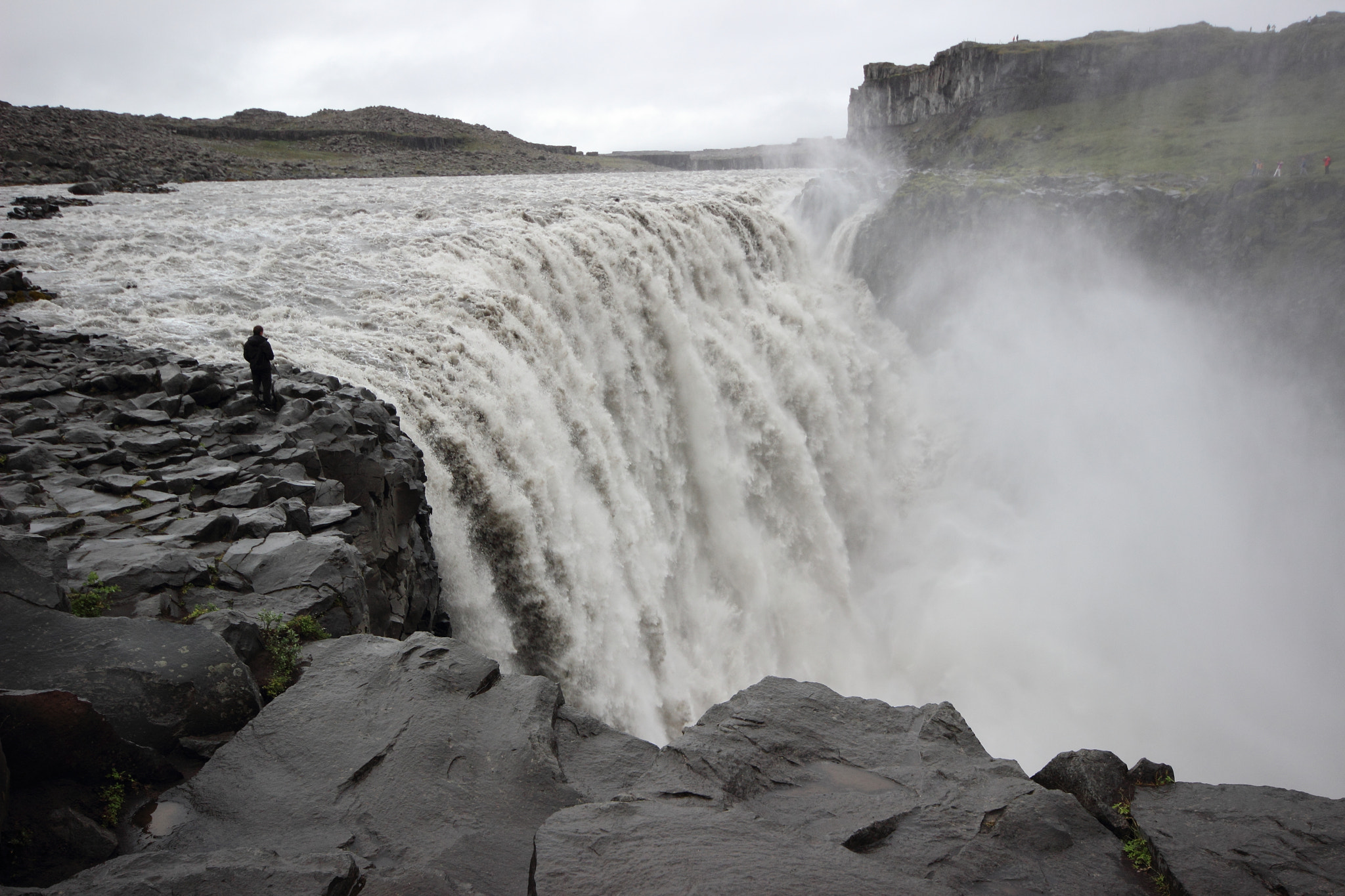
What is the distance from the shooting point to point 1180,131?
38.6 metres

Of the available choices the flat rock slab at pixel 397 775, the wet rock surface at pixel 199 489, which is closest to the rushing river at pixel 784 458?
the wet rock surface at pixel 199 489

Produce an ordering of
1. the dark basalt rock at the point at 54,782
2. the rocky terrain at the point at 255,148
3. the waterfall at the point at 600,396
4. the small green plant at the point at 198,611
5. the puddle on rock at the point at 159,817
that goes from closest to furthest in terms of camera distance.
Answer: the dark basalt rock at the point at 54,782, the puddle on rock at the point at 159,817, the small green plant at the point at 198,611, the waterfall at the point at 600,396, the rocky terrain at the point at 255,148

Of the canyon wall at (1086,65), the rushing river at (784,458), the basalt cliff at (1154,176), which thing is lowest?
the rushing river at (784,458)

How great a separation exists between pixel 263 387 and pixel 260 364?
0.44 m

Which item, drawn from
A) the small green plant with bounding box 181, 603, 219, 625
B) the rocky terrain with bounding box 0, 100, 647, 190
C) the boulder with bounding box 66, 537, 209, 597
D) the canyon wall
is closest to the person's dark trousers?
the boulder with bounding box 66, 537, 209, 597

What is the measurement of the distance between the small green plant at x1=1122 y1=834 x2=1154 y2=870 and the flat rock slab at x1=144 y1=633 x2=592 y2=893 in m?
3.95

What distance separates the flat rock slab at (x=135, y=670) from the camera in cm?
505

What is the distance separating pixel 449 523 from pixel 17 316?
1003 centimetres

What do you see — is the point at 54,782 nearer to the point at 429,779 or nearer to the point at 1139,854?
the point at 429,779

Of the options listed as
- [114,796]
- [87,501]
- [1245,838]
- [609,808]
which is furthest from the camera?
[87,501]

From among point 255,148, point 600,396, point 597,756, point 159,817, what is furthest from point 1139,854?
point 255,148

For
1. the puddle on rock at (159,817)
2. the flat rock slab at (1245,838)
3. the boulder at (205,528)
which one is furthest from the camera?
the boulder at (205,528)

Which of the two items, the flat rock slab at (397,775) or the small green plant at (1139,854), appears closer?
the flat rock slab at (397,775)

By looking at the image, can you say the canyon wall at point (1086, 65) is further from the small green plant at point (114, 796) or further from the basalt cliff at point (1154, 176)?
the small green plant at point (114, 796)
